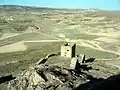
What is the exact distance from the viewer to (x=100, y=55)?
49.8 m

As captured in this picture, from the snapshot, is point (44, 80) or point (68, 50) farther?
point (68, 50)

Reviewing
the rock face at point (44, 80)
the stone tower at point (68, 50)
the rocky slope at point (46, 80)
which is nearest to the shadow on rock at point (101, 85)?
the rocky slope at point (46, 80)

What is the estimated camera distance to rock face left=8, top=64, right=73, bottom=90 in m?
23.5

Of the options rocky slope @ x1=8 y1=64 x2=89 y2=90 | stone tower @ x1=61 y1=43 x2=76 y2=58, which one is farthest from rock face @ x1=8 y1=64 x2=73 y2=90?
stone tower @ x1=61 y1=43 x2=76 y2=58

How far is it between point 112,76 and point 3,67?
59.2 feet

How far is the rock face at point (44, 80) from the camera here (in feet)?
77.1

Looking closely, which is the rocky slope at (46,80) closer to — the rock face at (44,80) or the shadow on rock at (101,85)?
the rock face at (44,80)

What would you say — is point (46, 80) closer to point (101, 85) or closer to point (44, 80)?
point (44, 80)

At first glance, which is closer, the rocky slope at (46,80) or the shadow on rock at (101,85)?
the rocky slope at (46,80)

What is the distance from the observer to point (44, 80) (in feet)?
79.9

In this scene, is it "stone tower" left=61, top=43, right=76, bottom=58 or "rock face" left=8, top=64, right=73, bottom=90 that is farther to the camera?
"stone tower" left=61, top=43, right=76, bottom=58

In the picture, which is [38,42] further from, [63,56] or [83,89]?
[83,89]

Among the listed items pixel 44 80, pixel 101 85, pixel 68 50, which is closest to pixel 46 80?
pixel 44 80

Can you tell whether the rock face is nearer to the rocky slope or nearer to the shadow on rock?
the rocky slope
